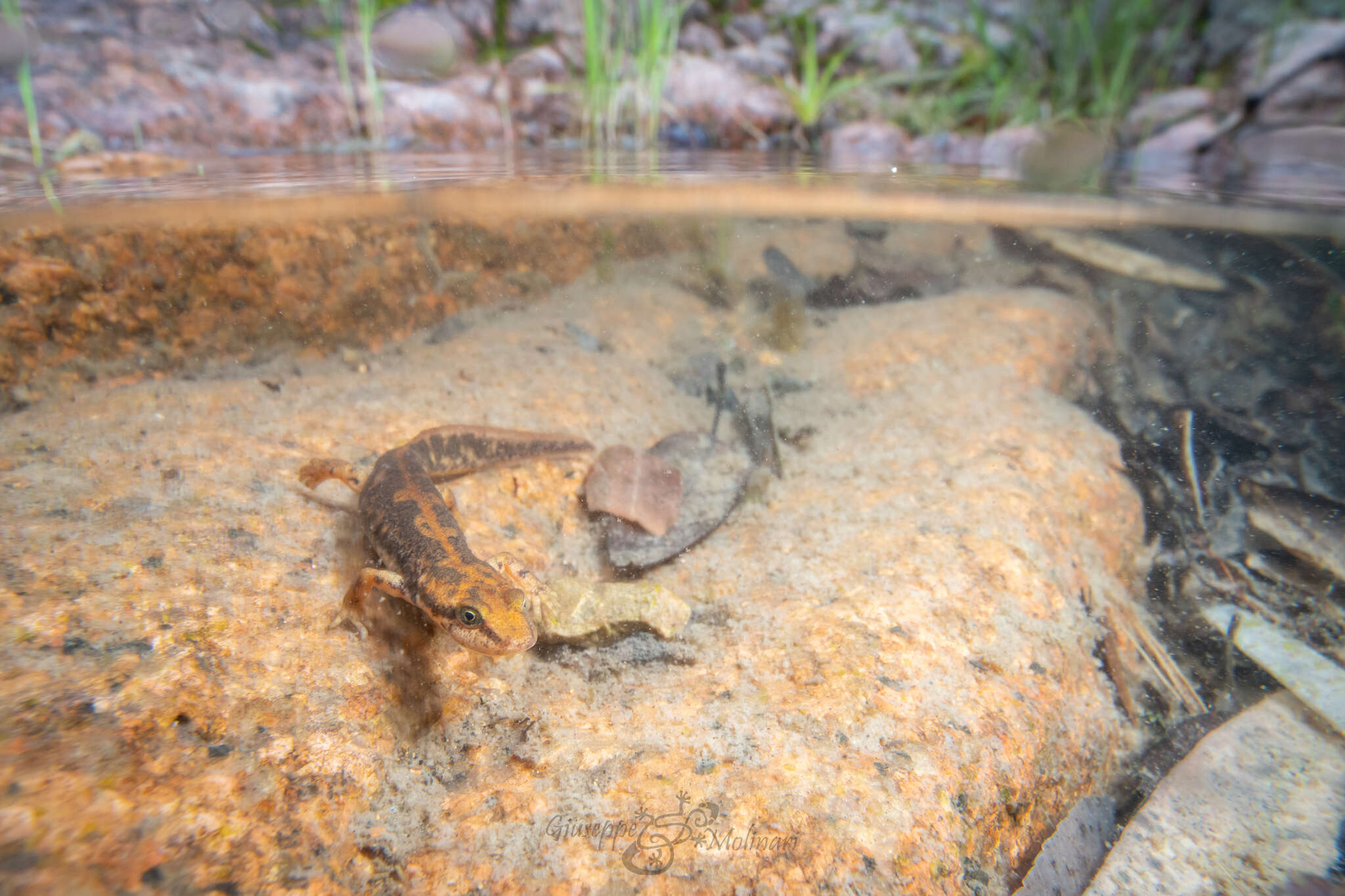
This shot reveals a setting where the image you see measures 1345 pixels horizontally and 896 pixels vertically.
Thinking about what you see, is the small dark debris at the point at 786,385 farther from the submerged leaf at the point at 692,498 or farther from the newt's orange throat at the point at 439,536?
the newt's orange throat at the point at 439,536

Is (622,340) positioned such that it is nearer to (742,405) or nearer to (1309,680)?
(742,405)

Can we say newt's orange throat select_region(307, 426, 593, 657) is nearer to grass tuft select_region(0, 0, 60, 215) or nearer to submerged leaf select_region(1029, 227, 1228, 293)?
grass tuft select_region(0, 0, 60, 215)

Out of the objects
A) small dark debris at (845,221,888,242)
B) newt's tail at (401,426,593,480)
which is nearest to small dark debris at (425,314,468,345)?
newt's tail at (401,426,593,480)

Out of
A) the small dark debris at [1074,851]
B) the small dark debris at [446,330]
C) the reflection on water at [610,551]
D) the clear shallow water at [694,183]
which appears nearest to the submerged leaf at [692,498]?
the reflection on water at [610,551]

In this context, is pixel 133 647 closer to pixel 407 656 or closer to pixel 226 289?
pixel 407 656

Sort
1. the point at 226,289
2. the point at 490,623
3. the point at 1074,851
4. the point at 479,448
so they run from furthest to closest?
the point at 226,289
the point at 479,448
the point at 490,623
the point at 1074,851

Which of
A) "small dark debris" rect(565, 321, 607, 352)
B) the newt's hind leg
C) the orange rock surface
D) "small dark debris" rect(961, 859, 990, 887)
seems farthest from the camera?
"small dark debris" rect(565, 321, 607, 352)
